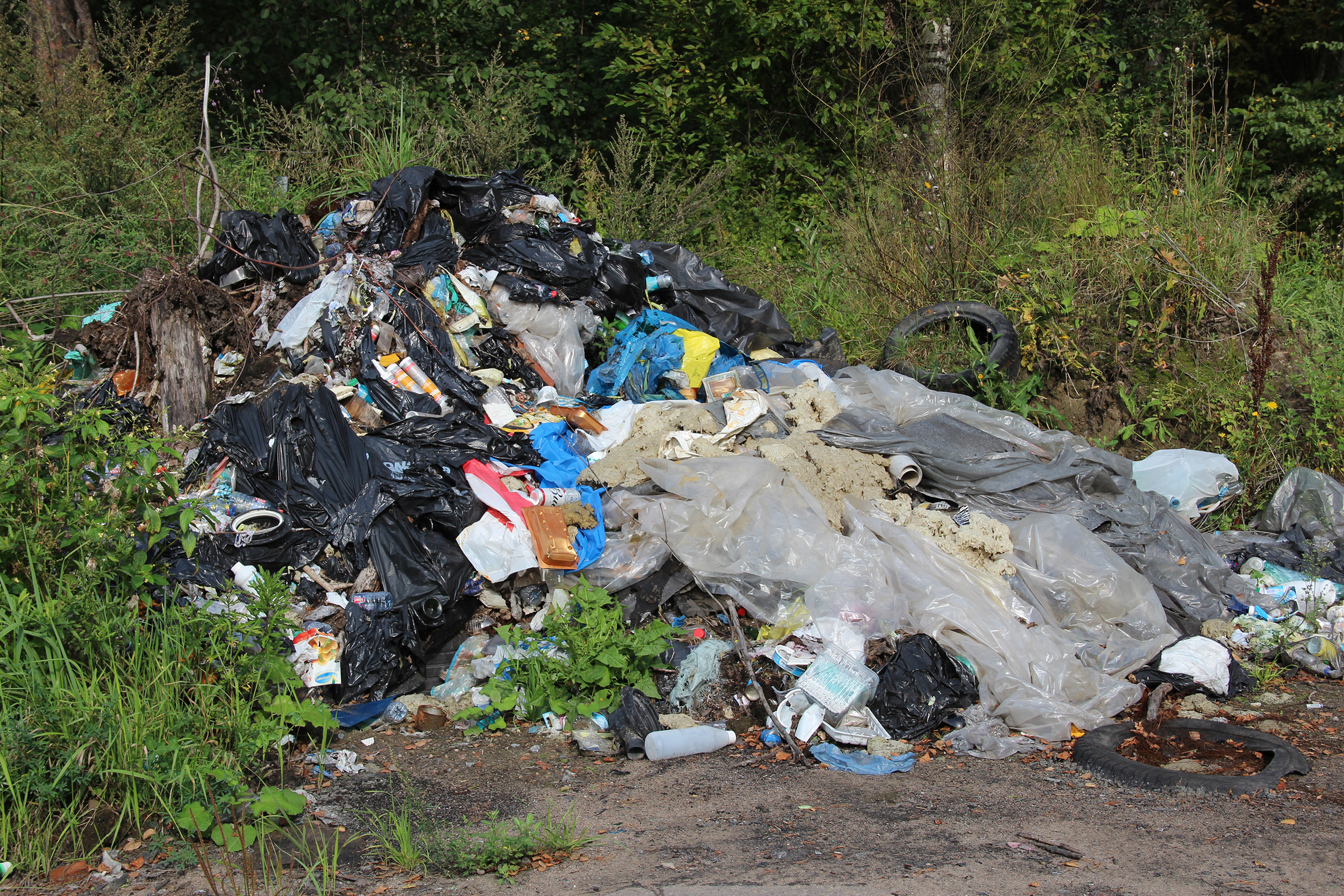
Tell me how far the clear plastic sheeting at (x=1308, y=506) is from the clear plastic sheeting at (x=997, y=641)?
1.74m

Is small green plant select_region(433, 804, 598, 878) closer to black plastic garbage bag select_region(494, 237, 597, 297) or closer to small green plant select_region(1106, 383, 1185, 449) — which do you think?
black plastic garbage bag select_region(494, 237, 597, 297)

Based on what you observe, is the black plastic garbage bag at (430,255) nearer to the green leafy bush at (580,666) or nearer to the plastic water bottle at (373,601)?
the plastic water bottle at (373,601)

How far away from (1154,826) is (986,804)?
0.44 m

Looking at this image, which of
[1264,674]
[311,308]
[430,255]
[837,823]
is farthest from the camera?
[430,255]

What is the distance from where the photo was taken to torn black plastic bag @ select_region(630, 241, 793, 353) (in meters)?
5.81

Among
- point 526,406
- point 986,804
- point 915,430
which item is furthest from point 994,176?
point 986,804

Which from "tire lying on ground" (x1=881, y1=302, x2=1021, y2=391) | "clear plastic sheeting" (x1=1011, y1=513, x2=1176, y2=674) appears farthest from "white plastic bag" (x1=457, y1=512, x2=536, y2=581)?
"tire lying on ground" (x1=881, y1=302, x2=1021, y2=391)

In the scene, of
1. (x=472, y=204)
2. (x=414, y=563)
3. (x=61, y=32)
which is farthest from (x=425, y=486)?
(x=61, y=32)

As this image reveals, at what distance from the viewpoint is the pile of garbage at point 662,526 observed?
3.35m

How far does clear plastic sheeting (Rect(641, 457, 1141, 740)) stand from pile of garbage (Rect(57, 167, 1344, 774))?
11 millimetres

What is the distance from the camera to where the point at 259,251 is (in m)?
4.95

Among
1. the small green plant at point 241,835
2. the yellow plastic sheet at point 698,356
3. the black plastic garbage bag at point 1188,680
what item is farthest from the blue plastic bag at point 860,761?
the yellow plastic sheet at point 698,356

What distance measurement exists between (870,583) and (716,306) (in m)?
2.81

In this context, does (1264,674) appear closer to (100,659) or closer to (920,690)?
(920,690)
